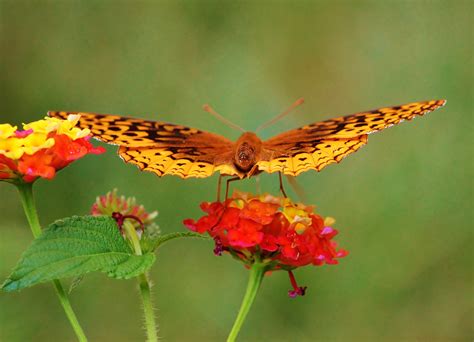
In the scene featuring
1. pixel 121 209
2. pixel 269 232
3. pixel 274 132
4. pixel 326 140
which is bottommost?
pixel 269 232

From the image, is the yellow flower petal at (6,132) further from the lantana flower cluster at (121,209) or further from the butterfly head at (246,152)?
the butterfly head at (246,152)

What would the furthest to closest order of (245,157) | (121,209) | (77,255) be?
(245,157)
(121,209)
(77,255)

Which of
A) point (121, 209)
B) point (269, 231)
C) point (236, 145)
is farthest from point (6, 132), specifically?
point (236, 145)

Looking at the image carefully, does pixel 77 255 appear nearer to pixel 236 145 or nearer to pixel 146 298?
pixel 146 298

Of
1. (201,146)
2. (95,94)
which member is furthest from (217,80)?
(201,146)

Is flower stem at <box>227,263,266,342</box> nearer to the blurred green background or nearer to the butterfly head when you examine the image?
the butterfly head

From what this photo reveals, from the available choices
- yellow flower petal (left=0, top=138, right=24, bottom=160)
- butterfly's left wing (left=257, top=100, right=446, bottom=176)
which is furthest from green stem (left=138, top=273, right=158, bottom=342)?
butterfly's left wing (left=257, top=100, right=446, bottom=176)
